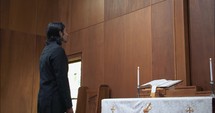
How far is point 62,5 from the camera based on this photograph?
20.2 ft

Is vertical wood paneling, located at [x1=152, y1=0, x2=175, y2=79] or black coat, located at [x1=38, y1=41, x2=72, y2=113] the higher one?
vertical wood paneling, located at [x1=152, y1=0, x2=175, y2=79]

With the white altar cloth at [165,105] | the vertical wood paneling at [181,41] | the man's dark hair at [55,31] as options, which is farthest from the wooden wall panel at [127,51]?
the man's dark hair at [55,31]

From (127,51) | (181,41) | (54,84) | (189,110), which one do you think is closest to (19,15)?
(127,51)

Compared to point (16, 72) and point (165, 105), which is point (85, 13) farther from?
point (165, 105)

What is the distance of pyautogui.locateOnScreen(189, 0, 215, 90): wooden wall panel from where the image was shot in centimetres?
352

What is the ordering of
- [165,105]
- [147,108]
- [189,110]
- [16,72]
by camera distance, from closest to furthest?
[189,110]
[165,105]
[147,108]
[16,72]

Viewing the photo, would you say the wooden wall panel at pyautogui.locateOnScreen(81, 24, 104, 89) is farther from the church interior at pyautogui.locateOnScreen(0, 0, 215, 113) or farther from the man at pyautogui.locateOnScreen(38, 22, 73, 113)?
the man at pyautogui.locateOnScreen(38, 22, 73, 113)

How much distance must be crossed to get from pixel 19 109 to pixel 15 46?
3.93 feet

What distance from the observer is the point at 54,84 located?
2352mm

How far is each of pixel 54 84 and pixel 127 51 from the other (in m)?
2.28

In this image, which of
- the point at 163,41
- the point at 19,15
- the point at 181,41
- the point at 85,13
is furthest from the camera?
the point at 19,15

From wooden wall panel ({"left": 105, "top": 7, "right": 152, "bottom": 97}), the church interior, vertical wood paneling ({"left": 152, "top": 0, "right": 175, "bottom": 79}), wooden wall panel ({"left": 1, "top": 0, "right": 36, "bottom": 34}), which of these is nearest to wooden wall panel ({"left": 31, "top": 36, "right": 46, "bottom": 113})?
the church interior

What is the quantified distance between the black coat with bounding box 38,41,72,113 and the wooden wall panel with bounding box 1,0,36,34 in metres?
3.66

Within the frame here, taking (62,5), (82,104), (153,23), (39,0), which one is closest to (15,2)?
(39,0)
